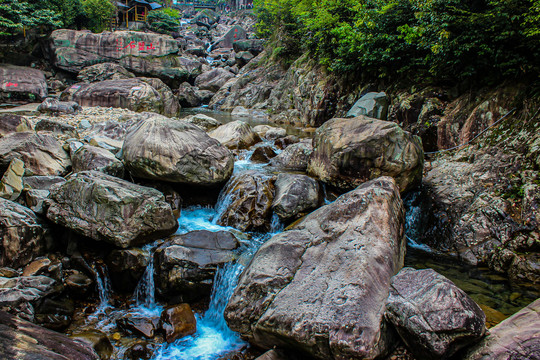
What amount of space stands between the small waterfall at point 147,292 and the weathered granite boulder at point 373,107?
27.4ft

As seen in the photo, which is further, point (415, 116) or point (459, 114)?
point (415, 116)

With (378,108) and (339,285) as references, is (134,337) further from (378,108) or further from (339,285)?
(378,108)

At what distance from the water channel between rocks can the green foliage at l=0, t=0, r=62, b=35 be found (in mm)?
23942

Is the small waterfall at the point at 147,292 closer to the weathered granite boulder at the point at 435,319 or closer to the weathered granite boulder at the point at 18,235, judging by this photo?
the weathered granite boulder at the point at 18,235

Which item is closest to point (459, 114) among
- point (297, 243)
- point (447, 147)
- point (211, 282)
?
point (447, 147)

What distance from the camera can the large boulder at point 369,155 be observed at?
22.4ft

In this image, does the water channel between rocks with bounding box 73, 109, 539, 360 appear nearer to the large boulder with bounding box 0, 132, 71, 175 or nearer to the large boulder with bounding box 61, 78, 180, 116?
the large boulder with bounding box 0, 132, 71, 175

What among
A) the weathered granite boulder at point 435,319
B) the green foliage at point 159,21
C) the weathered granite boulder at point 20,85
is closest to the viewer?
the weathered granite boulder at point 435,319

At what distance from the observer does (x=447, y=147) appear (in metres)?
8.90

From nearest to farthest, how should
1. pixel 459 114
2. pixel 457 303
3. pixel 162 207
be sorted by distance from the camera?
pixel 457 303 → pixel 162 207 → pixel 459 114

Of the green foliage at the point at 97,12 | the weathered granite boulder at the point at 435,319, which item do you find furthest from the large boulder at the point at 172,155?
the green foliage at the point at 97,12

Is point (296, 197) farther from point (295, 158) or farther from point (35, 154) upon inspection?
point (35, 154)

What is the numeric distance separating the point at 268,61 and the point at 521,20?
23416 millimetres

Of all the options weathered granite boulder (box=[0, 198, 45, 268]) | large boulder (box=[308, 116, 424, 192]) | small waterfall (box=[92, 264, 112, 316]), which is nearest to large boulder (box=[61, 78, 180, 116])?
weathered granite boulder (box=[0, 198, 45, 268])
